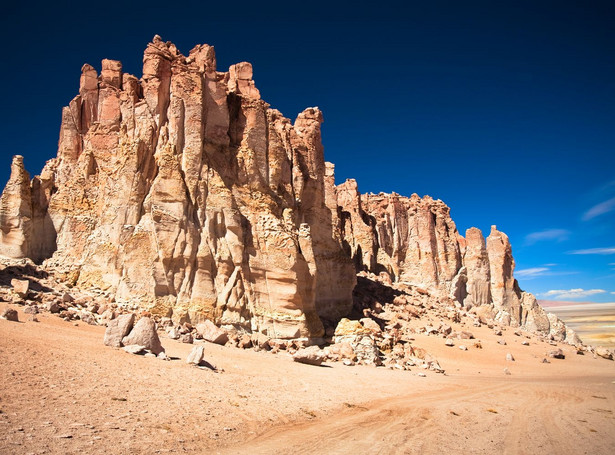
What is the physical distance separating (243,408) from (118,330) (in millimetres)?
4840

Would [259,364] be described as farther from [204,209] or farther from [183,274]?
[204,209]

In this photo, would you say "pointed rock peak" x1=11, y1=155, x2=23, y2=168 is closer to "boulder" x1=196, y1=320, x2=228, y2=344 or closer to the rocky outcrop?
"boulder" x1=196, y1=320, x2=228, y2=344

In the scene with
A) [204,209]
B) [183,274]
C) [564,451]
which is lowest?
[564,451]

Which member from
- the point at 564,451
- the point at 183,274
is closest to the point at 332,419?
the point at 564,451

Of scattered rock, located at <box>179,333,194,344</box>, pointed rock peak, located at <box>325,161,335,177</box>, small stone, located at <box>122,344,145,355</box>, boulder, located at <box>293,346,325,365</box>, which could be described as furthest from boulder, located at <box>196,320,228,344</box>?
pointed rock peak, located at <box>325,161,335,177</box>

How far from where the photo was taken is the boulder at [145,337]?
11109 mm

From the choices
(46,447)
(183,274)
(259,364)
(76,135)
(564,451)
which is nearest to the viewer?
(46,447)

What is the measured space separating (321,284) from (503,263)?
30.1m

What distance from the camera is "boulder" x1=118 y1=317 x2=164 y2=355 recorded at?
11.1 metres

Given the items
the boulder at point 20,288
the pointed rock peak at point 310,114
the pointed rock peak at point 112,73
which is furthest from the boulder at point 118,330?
the pointed rock peak at point 310,114

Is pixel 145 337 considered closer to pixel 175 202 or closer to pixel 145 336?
pixel 145 336

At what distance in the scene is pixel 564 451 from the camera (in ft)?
26.8

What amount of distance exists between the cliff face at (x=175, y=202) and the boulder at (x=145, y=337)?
6240mm

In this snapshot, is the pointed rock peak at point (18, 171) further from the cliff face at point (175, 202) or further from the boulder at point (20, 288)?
the boulder at point (20, 288)
